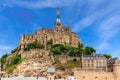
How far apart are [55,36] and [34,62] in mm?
10770

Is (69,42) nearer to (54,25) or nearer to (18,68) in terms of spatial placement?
(54,25)

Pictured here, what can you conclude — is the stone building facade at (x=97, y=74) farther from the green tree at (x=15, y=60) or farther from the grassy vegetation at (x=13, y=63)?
the green tree at (x=15, y=60)

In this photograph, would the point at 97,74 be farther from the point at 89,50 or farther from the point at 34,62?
the point at 89,50

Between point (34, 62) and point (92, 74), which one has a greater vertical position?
point (34, 62)

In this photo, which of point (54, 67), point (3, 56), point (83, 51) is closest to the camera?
point (54, 67)

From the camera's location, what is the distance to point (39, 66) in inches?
2229

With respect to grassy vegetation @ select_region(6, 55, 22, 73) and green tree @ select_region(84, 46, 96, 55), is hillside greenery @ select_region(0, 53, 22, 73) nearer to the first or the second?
grassy vegetation @ select_region(6, 55, 22, 73)

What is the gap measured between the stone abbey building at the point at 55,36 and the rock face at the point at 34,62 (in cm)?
586

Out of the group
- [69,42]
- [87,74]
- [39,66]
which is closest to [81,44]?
[69,42]

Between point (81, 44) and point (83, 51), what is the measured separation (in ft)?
26.4

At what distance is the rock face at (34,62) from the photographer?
55.6 m

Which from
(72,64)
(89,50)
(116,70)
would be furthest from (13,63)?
(116,70)

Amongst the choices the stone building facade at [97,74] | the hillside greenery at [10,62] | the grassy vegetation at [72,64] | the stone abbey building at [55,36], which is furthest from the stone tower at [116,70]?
the hillside greenery at [10,62]

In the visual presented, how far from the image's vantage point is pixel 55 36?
6681cm
